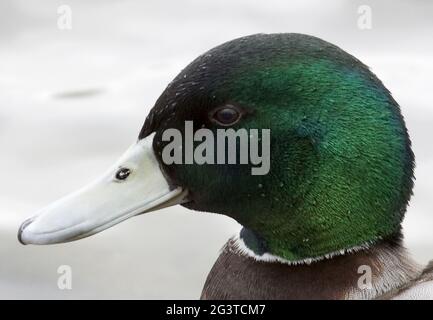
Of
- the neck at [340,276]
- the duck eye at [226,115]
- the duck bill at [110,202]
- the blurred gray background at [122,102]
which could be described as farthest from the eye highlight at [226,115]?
the blurred gray background at [122,102]

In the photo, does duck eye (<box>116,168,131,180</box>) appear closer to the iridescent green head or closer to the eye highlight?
the iridescent green head

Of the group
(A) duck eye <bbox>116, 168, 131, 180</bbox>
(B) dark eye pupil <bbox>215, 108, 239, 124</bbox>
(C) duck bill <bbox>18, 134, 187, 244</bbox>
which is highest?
(B) dark eye pupil <bbox>215, 108, 239, 124</bbox>

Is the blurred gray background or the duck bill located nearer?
the duck bill

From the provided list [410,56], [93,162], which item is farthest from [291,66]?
[410,56]

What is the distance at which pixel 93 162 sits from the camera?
3869mm

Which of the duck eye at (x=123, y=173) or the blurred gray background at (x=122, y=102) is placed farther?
the blurred gray background at (x=122, y=102)

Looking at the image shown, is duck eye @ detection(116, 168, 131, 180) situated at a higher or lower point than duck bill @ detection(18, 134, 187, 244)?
higher

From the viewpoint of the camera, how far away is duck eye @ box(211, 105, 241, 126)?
2.20 m

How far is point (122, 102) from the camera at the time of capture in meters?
4.21

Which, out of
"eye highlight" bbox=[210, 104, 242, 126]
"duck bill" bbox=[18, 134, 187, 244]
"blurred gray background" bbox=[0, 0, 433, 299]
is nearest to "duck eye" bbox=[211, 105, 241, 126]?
"eye highlight" bbox=[210, 104, 242, 126]

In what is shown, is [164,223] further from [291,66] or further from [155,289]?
[291,66]

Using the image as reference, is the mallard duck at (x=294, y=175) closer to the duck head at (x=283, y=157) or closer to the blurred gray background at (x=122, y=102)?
the duck head at (x=283, y=157)

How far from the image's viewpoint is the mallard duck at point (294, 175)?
7.20ft
